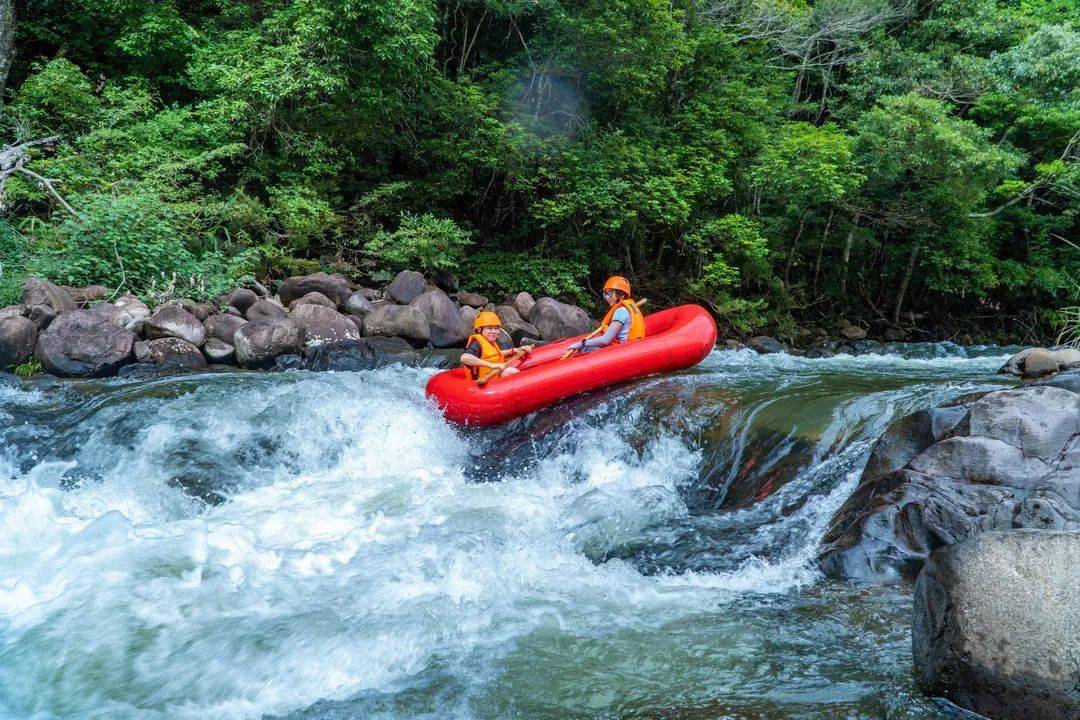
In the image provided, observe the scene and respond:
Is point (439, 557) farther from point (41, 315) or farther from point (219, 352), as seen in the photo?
point (41, 315)

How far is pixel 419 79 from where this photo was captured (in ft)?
38.2

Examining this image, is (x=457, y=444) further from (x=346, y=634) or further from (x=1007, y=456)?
(x=1007, y=456)

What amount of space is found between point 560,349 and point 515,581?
370 centimetres

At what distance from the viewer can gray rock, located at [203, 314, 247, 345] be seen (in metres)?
8.48

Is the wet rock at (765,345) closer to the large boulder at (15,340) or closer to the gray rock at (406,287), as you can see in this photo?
the gray rock at (406,287)

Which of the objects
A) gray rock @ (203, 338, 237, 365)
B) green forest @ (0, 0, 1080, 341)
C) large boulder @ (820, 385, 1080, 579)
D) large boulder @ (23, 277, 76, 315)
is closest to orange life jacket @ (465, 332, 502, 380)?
large boulder @ (820, 385, 1080, 579)

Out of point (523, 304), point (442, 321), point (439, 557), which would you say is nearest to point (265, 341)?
point (442, 321)

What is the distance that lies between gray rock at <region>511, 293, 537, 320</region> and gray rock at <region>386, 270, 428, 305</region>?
1.44 metres

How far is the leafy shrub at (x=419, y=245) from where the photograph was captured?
11188 millimetres

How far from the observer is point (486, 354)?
622cm

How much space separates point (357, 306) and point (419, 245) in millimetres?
1682

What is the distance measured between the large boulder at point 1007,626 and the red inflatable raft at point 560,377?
3.71m

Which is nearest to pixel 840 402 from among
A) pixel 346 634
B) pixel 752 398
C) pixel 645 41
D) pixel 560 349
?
pixel 752 398

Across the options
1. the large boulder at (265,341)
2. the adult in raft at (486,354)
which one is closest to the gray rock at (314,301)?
the large boulder at (265,341)
